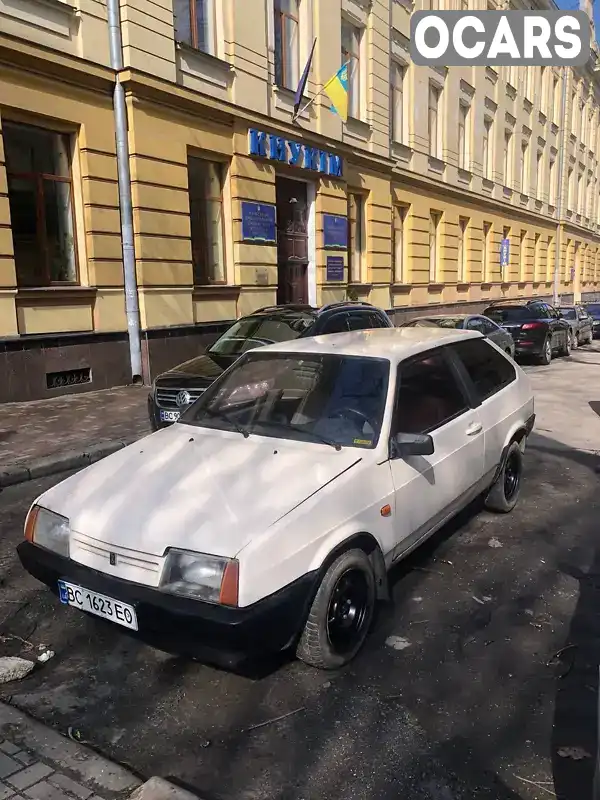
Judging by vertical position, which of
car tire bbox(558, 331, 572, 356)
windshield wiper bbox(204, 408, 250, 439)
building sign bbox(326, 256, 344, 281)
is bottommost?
car tire bbox(558, 331, 572, 356)

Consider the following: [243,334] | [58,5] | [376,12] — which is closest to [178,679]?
[243,334]

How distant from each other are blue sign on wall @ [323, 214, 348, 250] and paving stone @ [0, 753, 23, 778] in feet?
49.7

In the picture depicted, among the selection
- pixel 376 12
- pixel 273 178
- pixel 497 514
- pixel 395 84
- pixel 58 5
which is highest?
pixel 376 12

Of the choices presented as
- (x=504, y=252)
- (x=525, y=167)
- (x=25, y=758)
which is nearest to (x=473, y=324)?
(x=25, y=758)

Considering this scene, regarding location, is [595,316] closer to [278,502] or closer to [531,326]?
[531,326]

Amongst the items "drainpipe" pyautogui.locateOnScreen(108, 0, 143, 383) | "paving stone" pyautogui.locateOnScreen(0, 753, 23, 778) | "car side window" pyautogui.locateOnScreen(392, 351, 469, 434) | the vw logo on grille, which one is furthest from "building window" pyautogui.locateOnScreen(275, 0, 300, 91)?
"paving stone" pyautogui.locateOnScreen(0, 753, 23, 778)

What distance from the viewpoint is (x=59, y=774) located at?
2.45 m

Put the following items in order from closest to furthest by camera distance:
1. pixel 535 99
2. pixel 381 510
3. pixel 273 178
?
1. pixel 381 510
2. pixel 273 178
3. pixel 535 99

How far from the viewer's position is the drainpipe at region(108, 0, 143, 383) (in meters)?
10.9

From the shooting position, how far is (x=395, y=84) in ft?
66.1

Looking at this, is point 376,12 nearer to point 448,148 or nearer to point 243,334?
point 448,148

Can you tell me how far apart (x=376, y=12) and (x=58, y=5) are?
35.1 ft

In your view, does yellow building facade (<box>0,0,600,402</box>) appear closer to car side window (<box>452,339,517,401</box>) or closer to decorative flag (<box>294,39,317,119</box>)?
decorative flag (<box>294,39,317,119</box>)

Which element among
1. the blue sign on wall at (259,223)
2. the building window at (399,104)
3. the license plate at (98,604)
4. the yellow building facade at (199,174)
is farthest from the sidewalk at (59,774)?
the building window at (399,104)
